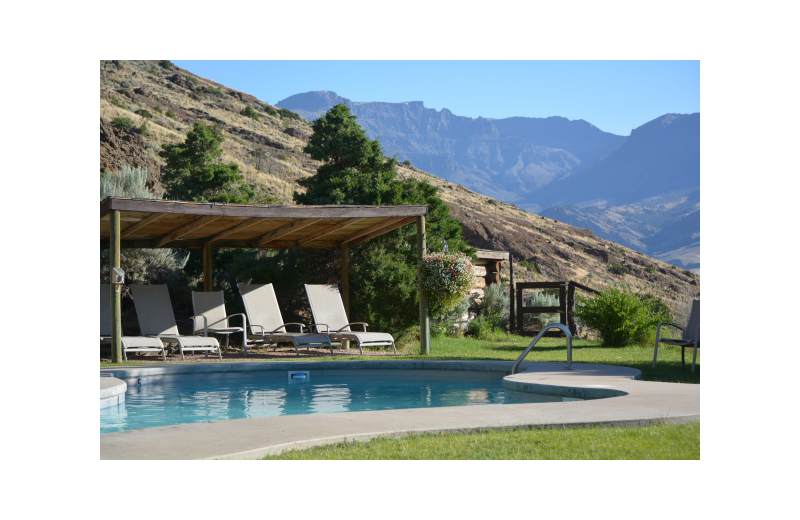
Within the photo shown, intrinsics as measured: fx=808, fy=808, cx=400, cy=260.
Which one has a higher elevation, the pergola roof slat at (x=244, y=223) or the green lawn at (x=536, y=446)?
the pergola roof slat at (x=244, y=223)

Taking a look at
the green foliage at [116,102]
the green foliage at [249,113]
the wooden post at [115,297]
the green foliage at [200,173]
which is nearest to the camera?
the wooden post at [115,297]

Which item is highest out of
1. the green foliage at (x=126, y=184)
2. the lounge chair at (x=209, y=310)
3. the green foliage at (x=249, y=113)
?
the green foliage at (x=249, y=113)

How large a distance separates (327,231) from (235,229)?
55.4 inches

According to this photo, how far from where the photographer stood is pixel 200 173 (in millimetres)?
21969

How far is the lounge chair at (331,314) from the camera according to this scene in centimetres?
1180

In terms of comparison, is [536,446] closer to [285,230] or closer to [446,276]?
[446,276]

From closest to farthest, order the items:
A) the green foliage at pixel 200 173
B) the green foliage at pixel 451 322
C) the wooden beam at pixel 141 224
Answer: the wooden beam at pixel 141 224 < the green foliage at pixel 451 322 < the green foliage at pixel 200 173

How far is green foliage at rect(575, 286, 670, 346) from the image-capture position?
40.9 feet

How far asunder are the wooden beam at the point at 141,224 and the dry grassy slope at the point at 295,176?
22.1 m

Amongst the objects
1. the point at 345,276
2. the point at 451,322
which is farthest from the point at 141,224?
the point at 451,322

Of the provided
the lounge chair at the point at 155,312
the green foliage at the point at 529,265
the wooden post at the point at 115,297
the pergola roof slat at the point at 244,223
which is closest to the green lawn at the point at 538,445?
the wooden post at the point at 115,297

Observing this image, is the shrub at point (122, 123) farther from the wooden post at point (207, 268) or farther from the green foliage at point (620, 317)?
the green foliage at point (620, 317)

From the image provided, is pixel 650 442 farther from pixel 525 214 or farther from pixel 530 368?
pixel 525 214

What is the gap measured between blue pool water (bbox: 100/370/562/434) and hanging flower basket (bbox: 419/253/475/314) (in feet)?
5.31
